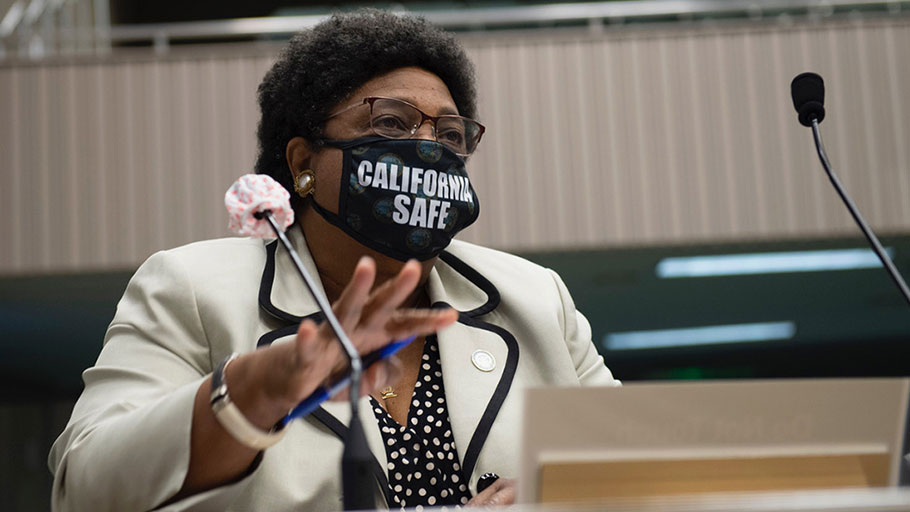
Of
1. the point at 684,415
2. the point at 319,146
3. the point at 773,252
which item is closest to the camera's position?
the point at 684,415

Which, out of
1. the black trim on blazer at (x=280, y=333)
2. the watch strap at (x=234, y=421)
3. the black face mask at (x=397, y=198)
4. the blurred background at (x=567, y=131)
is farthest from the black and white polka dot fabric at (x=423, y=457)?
the blurred background at (x=567, y=131)

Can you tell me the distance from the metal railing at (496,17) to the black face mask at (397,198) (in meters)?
4.19

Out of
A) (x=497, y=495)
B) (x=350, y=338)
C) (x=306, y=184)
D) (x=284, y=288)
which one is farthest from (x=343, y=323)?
(x=306, y=184)

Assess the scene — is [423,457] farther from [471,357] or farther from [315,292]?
[315,292]

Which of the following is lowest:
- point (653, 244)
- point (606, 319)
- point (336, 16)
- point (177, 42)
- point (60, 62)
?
point (606, 319)

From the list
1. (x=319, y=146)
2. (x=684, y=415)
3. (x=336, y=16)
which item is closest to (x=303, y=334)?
(x=684, y=415)

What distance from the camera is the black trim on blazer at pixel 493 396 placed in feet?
4.81

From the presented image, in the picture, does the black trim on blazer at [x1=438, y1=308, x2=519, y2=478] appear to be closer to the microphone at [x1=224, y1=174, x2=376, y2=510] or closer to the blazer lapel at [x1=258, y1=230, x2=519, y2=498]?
the blazer lapel at [x1=258, y1=230, x2=519, y2=498]

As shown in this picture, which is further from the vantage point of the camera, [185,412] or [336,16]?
[336,16]

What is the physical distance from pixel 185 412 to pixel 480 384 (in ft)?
1.84

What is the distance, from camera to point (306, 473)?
1.36 metres

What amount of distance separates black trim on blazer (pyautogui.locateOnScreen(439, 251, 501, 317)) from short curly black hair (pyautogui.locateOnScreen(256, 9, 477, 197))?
0.99ft

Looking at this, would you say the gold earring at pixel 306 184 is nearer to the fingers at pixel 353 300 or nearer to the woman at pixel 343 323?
the woman at pixel 343 323

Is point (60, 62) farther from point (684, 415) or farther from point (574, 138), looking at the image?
point (684, 415)
